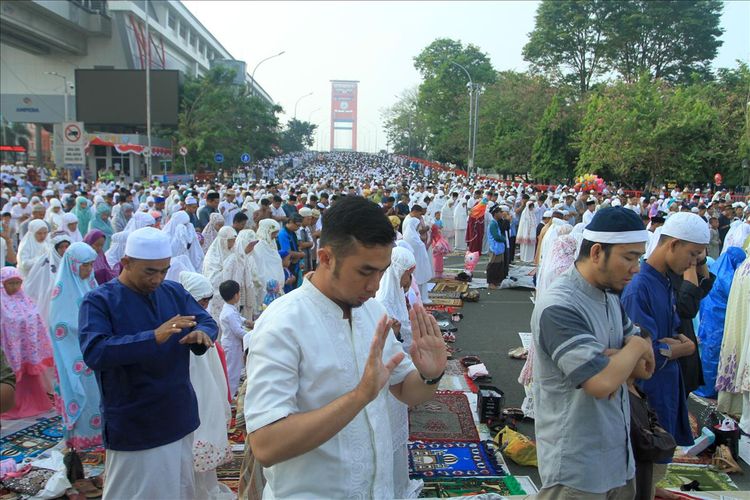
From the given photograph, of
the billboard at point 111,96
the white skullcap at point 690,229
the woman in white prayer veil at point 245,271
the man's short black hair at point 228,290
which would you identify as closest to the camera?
the white skullcap at point 690,229

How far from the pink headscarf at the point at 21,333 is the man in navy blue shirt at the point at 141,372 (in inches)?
125

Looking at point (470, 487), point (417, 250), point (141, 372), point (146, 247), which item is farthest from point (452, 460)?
point (417, 250)

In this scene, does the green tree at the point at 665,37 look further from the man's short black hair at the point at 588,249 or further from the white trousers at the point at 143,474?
the white trousers at the point at 143,474

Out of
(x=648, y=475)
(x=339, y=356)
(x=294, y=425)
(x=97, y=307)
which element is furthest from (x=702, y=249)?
(x=97, y=307)

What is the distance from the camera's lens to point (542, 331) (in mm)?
2406

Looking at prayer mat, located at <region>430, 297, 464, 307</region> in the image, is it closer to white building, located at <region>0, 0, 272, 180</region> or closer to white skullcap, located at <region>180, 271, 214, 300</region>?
white skullcap, located at <region>180, 271, 214, 300</region>

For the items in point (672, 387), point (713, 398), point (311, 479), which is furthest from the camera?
point (713, 398)

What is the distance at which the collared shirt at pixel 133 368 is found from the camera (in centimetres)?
271

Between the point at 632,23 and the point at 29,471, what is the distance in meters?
41.4

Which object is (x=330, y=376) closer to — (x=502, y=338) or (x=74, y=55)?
(x=502, y=338)

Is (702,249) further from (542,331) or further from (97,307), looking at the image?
(97,307)

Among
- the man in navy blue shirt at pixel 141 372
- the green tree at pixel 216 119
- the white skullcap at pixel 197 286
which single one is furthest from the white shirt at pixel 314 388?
the green tree at pixel 216 119

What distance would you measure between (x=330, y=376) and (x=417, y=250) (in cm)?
785

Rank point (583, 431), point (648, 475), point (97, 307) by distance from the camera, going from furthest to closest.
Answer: point (97, 307)
point (648, 475)
point (583, 431)
